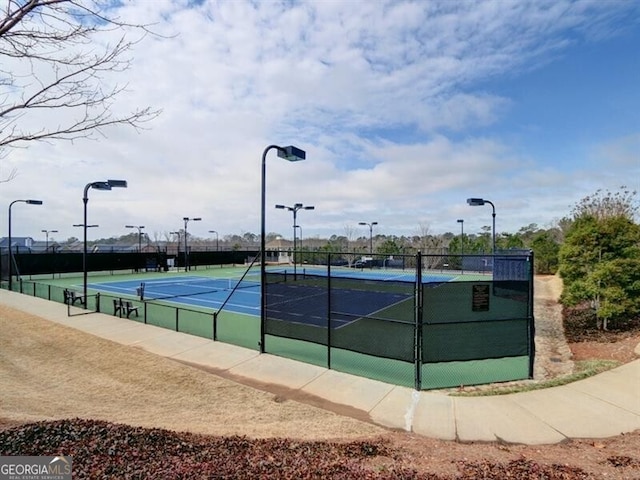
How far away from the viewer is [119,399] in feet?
21.2

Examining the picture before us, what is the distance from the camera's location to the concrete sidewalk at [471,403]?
5359 millimetres

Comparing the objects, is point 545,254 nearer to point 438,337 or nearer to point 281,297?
point 438,337

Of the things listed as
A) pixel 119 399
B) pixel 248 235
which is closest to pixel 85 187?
pixel 119 399

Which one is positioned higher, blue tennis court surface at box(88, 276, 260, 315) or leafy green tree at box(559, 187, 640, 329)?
leafy green tree at box(559, 187, 640, 329)

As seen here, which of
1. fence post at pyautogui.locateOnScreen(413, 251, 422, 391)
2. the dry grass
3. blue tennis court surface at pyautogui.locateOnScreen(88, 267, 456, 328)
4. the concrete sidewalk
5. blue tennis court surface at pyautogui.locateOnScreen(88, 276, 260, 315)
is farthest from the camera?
blue tennis court surface at pyautogui.locateOnScreen(88, 276, 260, 315)

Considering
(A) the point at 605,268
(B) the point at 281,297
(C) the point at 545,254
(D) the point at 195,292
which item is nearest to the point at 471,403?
(B) the point at 281,297

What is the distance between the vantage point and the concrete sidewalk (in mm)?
5359

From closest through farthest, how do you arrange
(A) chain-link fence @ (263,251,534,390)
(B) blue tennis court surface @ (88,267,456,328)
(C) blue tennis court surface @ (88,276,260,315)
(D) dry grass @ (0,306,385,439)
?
1. (D) dry grass @ (0,306,385,439)
2. (A) chain-link fence @ (263,251,534,390)
3. (B) blue tennis court surface @ (88,267,456,328)
4. (C) blue tennis court surface @ (88,276,260,315)

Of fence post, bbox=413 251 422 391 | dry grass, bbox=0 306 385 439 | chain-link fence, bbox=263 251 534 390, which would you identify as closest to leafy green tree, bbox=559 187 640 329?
chain-link fence, bbox=263 251 534 390

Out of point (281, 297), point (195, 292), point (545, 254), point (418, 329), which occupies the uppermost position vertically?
point (545, 254)

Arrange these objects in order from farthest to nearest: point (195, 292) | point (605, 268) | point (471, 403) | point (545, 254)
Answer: point (545, 254) < point (195, 292) < point (605, 268) < point (471, 403)

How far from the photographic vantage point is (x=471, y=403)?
20.8 ft

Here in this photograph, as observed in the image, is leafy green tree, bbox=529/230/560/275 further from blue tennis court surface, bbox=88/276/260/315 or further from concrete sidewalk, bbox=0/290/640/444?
concrete sidewalk, bbox=0/290/640/444

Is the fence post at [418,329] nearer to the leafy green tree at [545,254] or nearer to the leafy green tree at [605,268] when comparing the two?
the leafy green tree at [605,268]
